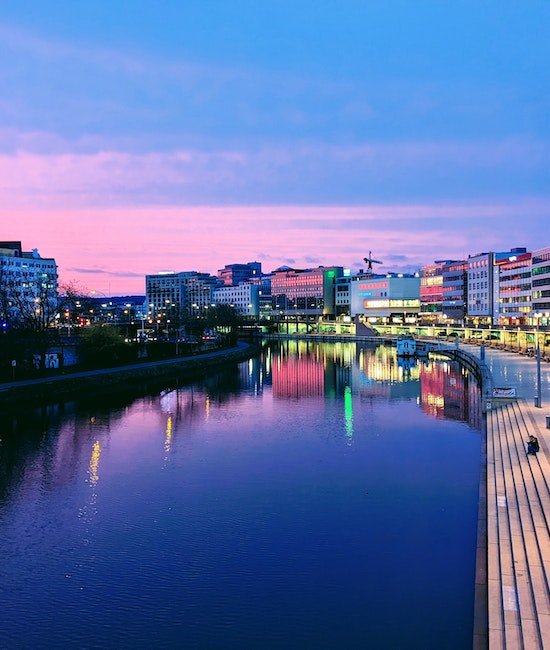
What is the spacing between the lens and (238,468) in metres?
29.0

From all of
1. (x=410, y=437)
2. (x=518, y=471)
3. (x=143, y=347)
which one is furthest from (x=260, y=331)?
(x=518, y=471)

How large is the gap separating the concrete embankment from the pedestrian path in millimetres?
34694

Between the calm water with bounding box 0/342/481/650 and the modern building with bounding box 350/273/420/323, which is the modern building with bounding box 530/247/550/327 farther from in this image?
the calm water with bounding box 0/342/481/650

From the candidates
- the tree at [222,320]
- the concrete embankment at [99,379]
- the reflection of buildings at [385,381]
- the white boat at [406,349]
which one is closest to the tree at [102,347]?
the concrete embankment at [99,379]

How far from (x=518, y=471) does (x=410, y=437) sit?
1309 centimetres

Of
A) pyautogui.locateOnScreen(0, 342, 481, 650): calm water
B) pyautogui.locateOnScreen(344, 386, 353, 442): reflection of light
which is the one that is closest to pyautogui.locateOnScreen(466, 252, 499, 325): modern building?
pyautogui.locateOnScreen(344, 386, 353, 442): reflection of light

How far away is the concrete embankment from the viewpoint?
1897 inches

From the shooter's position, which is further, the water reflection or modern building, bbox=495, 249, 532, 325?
modern building, bbox=495, 249, 532, 325

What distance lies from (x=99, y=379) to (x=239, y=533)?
41072 mm

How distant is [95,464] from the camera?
99.5 ft

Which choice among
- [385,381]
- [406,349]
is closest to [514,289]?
[406,349]

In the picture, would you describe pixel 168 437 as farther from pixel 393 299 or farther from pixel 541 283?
pixel 393 299

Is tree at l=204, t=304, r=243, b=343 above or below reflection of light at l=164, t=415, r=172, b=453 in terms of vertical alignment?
A: above

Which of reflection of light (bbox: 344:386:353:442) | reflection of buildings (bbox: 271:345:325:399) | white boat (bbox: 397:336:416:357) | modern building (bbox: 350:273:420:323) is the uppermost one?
modern building (bbox: 350:273:420:323)
